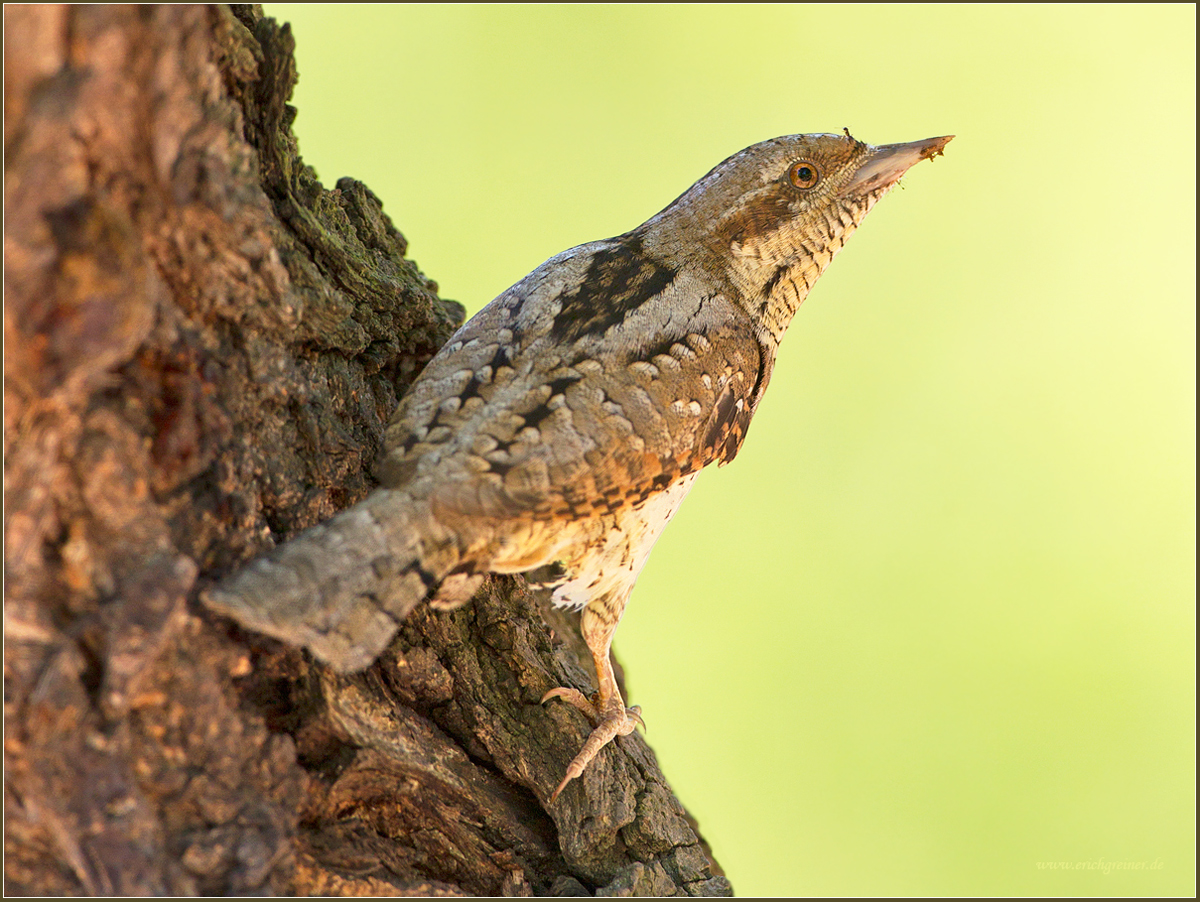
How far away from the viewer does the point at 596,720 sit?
320 cm

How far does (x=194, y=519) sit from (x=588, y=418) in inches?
43.8

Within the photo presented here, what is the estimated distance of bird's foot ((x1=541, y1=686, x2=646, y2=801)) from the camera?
2.96 metres

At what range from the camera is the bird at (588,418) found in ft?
7.02

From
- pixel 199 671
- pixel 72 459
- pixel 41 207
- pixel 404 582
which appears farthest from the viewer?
pixel 404 582

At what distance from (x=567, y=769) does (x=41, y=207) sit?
2.29 m

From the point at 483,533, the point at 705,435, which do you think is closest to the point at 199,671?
the point at 483,533

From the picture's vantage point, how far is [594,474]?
2533 mm

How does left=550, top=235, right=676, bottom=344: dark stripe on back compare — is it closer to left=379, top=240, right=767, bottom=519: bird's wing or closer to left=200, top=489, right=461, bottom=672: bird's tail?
left=379, top=240, right=767, bottom=519: bird's wing

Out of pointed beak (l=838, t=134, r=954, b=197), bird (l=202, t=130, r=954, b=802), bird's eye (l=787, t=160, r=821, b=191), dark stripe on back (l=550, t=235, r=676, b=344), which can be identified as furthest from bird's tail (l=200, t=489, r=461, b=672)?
pointed beak (l=838, t=134, r=954, b=197)

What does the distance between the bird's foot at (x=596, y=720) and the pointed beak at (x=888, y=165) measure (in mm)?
2192

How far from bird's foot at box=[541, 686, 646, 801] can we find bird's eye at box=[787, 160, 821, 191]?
2.12 m

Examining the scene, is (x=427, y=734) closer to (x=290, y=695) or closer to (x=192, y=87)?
(x=290, y=695)

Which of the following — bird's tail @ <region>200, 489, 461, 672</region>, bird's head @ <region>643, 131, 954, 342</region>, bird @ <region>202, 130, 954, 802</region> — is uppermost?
bird's head @ <region>643, 131, 954, 342</region>

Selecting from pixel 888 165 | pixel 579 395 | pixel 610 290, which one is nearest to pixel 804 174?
pixel 888 165
